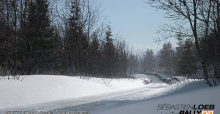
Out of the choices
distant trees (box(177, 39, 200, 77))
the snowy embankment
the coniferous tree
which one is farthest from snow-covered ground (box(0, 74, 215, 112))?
the coniferous tree

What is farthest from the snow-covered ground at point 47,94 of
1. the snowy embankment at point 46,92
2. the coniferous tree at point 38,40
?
the coniferous tree at point 38,40

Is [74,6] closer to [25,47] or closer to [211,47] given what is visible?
[25,47]

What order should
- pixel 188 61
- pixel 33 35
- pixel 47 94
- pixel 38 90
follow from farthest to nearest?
pixel 188 61, pixel 33 35, pixel 47 94, pixel 38 90

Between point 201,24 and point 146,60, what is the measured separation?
525ft

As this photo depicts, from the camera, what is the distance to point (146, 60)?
167m

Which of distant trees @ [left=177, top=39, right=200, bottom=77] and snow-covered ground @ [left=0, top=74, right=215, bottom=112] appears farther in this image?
distant trees @ [left=177, top=39, right=200, bottom=77]

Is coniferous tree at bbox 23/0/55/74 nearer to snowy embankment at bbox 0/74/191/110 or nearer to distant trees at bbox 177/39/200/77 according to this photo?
snowy embankment at bbox 0/74/191/110

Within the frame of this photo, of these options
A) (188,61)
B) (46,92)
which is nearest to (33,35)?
(46,92)

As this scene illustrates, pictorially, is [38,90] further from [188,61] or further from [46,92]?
[188,61]

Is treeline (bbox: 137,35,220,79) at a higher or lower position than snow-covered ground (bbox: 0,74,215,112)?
higher

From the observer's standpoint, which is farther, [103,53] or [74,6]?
[103,53]

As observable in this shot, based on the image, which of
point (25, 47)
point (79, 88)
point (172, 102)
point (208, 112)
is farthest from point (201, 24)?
point (25, 47)

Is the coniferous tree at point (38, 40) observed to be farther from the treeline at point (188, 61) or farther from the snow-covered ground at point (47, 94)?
the treeline at point (188, 61)

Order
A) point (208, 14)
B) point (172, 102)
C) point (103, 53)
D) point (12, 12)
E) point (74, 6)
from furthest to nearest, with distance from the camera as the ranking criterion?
1. point (103, 53)
2. point (74, 6)
3. point (12, 12)
4. point (208, 14)
5. point (172, 102)
